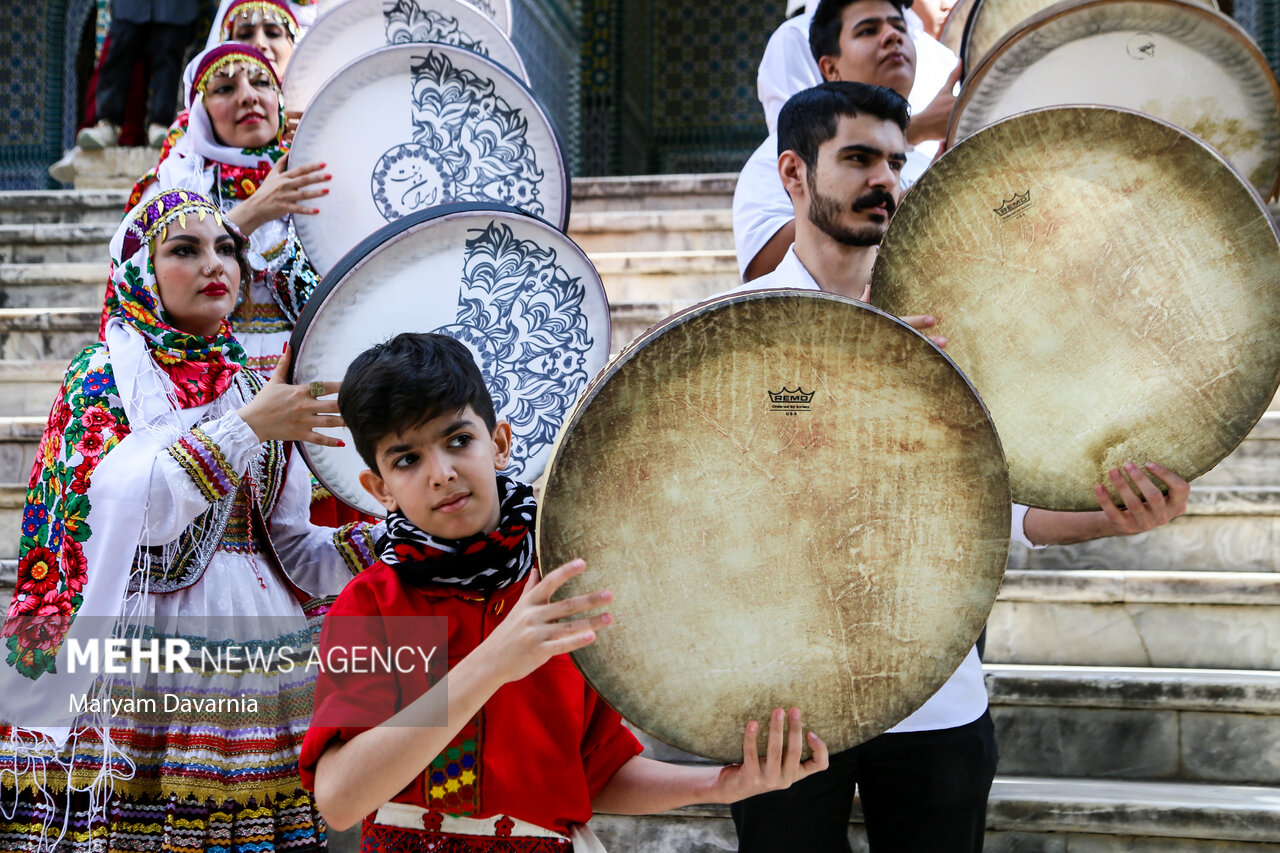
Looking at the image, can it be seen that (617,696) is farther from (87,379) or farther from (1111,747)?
(1111,747)

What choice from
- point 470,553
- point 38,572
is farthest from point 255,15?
point 470,553

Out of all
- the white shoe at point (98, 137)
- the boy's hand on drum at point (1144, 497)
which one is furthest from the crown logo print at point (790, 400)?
the white shoe at point (98, 137)

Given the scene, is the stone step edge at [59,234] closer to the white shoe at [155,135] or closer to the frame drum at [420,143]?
the white shoe at [155,135]

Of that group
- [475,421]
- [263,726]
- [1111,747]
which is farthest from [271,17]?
[1111,747]

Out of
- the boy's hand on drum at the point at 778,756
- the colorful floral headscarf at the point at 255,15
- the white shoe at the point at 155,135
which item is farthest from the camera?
the white shoe at the point at 155,135

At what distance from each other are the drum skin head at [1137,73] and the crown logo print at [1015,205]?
44 cm

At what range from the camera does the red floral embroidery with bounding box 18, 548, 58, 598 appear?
6.48 feet

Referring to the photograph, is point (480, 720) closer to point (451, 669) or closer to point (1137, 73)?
point (451, 669)

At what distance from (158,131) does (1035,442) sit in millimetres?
5962

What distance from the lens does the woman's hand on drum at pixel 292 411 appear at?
6.22 feet

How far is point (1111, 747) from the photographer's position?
252 centimetres

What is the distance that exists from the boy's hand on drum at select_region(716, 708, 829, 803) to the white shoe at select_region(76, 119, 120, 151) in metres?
6.32

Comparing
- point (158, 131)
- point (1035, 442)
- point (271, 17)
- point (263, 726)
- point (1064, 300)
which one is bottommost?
point (263, 726)

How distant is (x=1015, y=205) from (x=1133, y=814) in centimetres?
140
